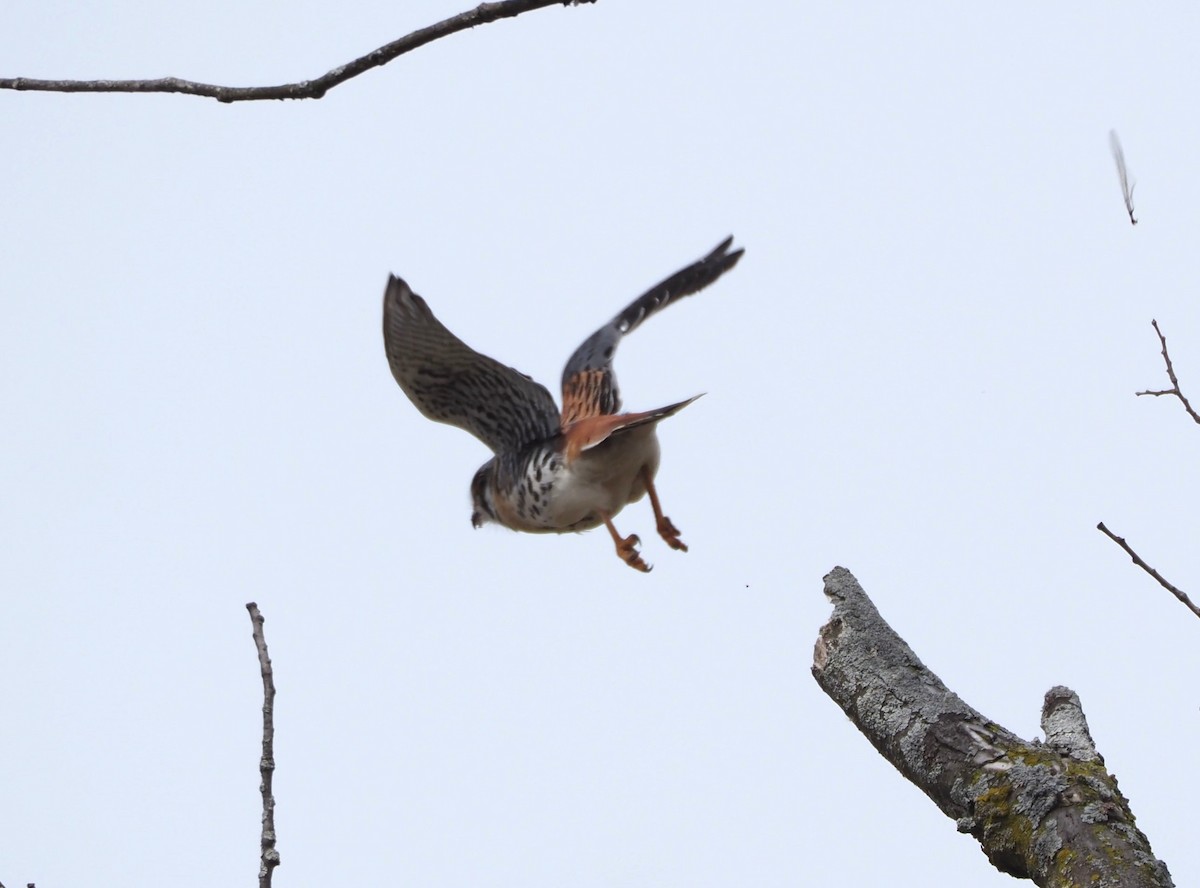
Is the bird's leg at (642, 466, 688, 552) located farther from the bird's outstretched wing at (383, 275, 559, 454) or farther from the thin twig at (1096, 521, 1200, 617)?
the thin twig at (1096, 521, 1200, 617)

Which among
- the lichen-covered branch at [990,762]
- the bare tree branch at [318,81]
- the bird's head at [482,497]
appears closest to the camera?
the bare tree branch at [318,81]

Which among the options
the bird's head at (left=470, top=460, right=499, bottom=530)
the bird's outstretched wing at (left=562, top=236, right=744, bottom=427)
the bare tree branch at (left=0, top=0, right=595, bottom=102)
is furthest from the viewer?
the bird's head at (left=470, top=460, right=499, bottom=530)

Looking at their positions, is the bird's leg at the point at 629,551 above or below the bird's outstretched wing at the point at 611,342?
below

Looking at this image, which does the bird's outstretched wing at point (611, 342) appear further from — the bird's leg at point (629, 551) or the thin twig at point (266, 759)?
the thin twig at point (266, 759)

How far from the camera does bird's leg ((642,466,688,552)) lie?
5.82m

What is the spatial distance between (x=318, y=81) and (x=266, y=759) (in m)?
1.13

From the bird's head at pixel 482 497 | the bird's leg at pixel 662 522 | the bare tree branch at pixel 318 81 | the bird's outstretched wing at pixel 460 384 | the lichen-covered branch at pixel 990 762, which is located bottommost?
the lichen-covered branch at pixel 990 762

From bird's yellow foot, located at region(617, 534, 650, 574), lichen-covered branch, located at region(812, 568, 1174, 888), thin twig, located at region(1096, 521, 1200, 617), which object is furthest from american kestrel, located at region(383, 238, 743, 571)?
thin twig, located at region(1096, 521, 1200, 617)

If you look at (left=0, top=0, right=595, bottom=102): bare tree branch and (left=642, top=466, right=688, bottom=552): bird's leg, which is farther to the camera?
(left=642, top=466, right=688, bottom=552): bird's leg

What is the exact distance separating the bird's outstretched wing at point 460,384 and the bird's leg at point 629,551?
542 mm

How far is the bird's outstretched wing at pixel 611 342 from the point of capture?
20.7ft

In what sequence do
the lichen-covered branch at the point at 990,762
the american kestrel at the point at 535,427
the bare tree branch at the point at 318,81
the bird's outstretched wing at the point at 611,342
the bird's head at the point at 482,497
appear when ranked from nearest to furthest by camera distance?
the bare tree branch at the point at 318,81 → the lichen-covered branch at the point at 990,762 → the american kestrel at the point at 535,427 → the bird's outstretched wing at the point at 611,342 → the bird's head at the point at 482,497

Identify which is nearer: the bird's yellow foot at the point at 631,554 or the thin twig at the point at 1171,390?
the thin twig at the point at 1171,390

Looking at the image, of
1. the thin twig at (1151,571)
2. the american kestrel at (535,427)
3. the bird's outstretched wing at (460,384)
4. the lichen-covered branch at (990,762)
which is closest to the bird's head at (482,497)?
the american kestrel at (535,427)
